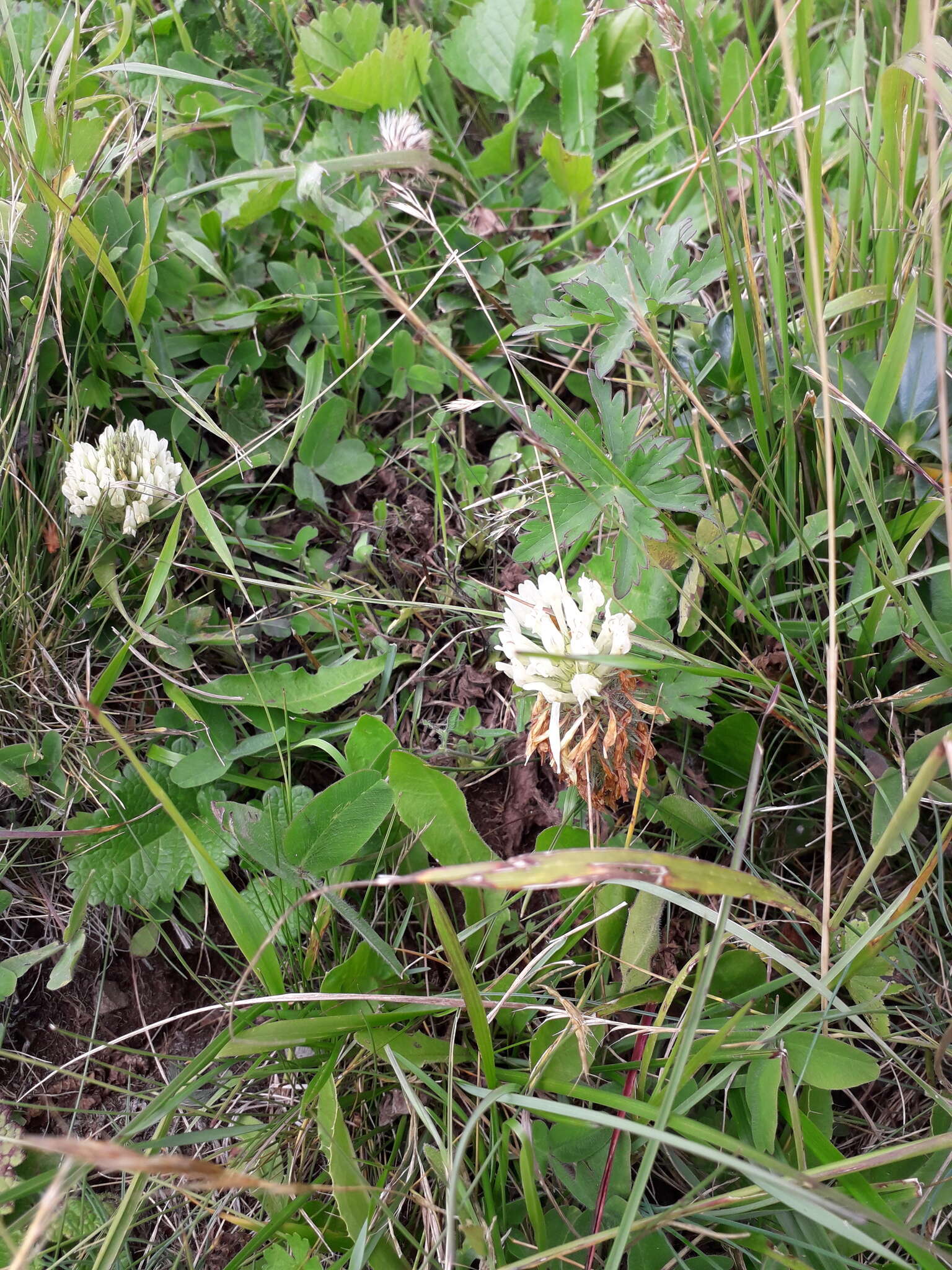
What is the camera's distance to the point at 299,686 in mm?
1933

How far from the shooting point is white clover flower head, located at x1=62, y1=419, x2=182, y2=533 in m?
1.86

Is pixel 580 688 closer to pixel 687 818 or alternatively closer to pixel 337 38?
pixel 687 818

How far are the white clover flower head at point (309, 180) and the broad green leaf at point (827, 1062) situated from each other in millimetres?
2025

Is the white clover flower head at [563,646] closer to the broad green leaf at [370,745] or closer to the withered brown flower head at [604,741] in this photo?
the withered brown flower head at [604,741]

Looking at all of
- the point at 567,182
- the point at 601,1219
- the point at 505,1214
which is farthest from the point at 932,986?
the point at 567,182

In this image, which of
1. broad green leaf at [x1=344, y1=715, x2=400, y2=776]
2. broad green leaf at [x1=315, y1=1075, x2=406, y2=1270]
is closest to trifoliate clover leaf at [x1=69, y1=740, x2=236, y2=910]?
broad green leaf at [x1=344, y1=715, x2=400, y2=776]

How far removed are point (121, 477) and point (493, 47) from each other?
5.20ft

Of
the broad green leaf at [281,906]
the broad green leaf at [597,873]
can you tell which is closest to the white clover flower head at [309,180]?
the broad green leaf at [281,906]

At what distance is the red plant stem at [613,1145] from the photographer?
1433mm

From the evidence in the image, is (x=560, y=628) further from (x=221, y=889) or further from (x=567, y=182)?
(x=567, y=182)

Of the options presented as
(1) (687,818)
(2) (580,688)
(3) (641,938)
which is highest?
(2) (580,688)

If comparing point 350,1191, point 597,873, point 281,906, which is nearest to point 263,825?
point 281,906

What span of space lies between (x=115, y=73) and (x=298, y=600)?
4.88ft

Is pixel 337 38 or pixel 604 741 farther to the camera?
pixel 337 38
